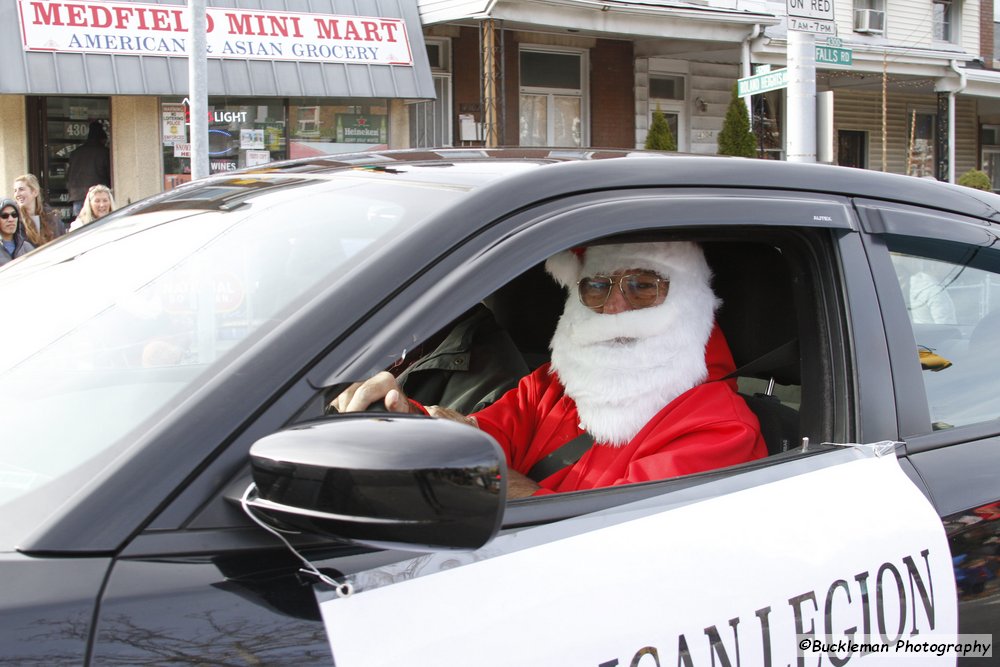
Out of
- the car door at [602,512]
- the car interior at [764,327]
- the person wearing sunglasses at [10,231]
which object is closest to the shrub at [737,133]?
the person wearing sunglasses at [10,231]

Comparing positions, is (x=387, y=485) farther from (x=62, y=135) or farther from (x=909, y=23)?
(x=909, y=23)

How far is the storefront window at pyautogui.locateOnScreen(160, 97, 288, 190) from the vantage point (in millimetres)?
12398

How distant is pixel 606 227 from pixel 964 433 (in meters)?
0.92

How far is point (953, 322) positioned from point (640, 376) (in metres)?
0.71

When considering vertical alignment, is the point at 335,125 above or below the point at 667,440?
above

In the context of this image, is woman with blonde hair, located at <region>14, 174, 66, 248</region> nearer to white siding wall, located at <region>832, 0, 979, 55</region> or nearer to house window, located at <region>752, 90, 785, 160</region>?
house window, located at <region>752, 90, 785, 160</region>

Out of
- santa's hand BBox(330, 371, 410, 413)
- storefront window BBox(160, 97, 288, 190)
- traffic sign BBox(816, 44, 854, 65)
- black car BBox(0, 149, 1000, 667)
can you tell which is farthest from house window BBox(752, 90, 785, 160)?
santa's hand BBox(330, 371, 410, 413)

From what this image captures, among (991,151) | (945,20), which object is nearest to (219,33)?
(945,20)

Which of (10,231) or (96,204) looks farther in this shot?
(96,204)

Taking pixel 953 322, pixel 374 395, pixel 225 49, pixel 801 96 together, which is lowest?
pixel 374 395

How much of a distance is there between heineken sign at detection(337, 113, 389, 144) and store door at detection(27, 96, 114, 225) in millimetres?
2809

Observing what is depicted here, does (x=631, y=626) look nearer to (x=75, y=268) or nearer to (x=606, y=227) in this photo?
(x=606, y=227)

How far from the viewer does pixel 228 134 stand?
12.6 m

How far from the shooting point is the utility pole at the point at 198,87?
6977 millimetres
